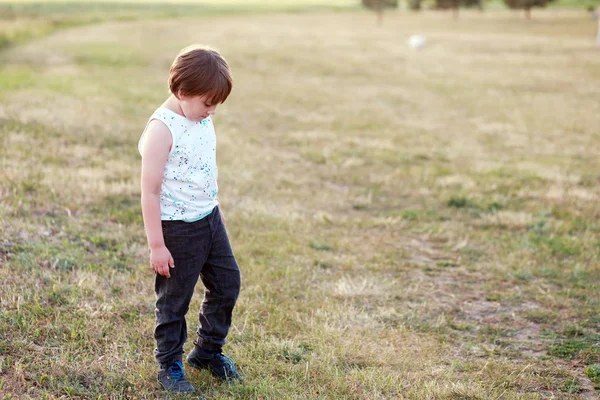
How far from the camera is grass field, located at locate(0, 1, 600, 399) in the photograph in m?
4.11

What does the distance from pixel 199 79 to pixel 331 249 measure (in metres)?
3.83

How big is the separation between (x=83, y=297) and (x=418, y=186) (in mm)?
6193

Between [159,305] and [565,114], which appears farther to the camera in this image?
[565,114]

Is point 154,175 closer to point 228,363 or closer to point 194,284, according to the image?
point 194,284

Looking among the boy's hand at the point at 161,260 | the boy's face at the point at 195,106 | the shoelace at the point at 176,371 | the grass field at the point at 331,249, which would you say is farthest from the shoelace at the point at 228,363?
the boy's face at the point at 195,106

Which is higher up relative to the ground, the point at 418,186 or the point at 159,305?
the point at 159,305

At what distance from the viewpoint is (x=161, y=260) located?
3.41m

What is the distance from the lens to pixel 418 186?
968 centimetres

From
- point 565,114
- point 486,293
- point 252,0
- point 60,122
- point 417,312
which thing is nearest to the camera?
point 417,312

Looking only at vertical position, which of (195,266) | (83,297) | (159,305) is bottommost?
(83,297)

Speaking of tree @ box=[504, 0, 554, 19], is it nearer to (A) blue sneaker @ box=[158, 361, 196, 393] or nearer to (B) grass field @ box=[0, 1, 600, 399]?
(B) grass field @ box=[0, 1, 600, 399]

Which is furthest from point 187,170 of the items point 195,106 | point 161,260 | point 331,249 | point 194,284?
point 331,249

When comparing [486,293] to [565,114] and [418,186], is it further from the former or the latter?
[565,114]

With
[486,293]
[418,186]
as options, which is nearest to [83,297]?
[486,293]
